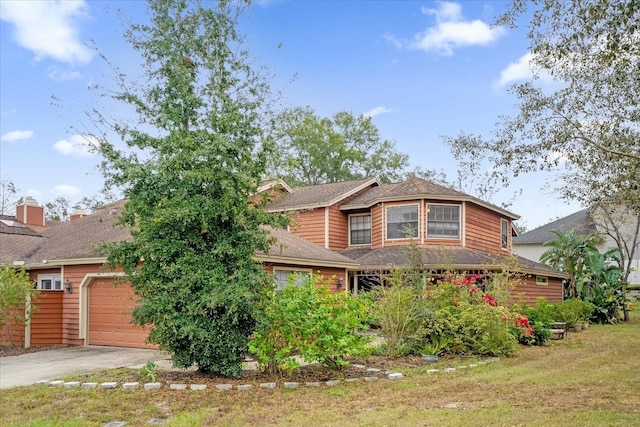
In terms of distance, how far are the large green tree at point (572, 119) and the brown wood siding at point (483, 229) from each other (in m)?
11.3

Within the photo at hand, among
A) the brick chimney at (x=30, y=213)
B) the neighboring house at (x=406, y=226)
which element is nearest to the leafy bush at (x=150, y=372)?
the neighboring house at (x=406, y=226)

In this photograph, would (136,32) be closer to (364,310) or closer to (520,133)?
(364,310)

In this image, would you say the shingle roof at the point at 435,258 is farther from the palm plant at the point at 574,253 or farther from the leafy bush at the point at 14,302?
the leafy bush at the point at 14,302

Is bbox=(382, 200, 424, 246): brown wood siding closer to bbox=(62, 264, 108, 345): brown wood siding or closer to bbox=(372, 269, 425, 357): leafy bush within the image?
bbox=(372, 269, 425, 357): leafy bush

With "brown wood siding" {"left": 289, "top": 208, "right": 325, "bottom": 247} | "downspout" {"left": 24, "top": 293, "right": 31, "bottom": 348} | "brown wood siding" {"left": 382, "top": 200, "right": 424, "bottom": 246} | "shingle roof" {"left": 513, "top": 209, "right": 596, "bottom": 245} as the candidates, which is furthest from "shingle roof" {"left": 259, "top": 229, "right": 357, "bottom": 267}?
"shingle roof" {"left": 513, "top": 209, "right": 596, "bottom": 245}

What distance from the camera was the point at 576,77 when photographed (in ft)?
37.4

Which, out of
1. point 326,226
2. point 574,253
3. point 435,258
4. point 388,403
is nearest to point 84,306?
point 388,403

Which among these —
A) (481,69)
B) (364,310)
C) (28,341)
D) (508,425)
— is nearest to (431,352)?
(364,310)

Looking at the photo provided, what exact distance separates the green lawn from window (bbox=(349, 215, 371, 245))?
14254mm

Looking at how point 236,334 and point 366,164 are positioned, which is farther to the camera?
point 366,164

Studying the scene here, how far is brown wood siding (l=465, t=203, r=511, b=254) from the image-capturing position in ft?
78.2

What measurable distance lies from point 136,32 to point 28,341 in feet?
31.6

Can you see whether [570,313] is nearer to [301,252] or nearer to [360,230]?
[360,230]

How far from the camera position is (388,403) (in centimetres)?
822
